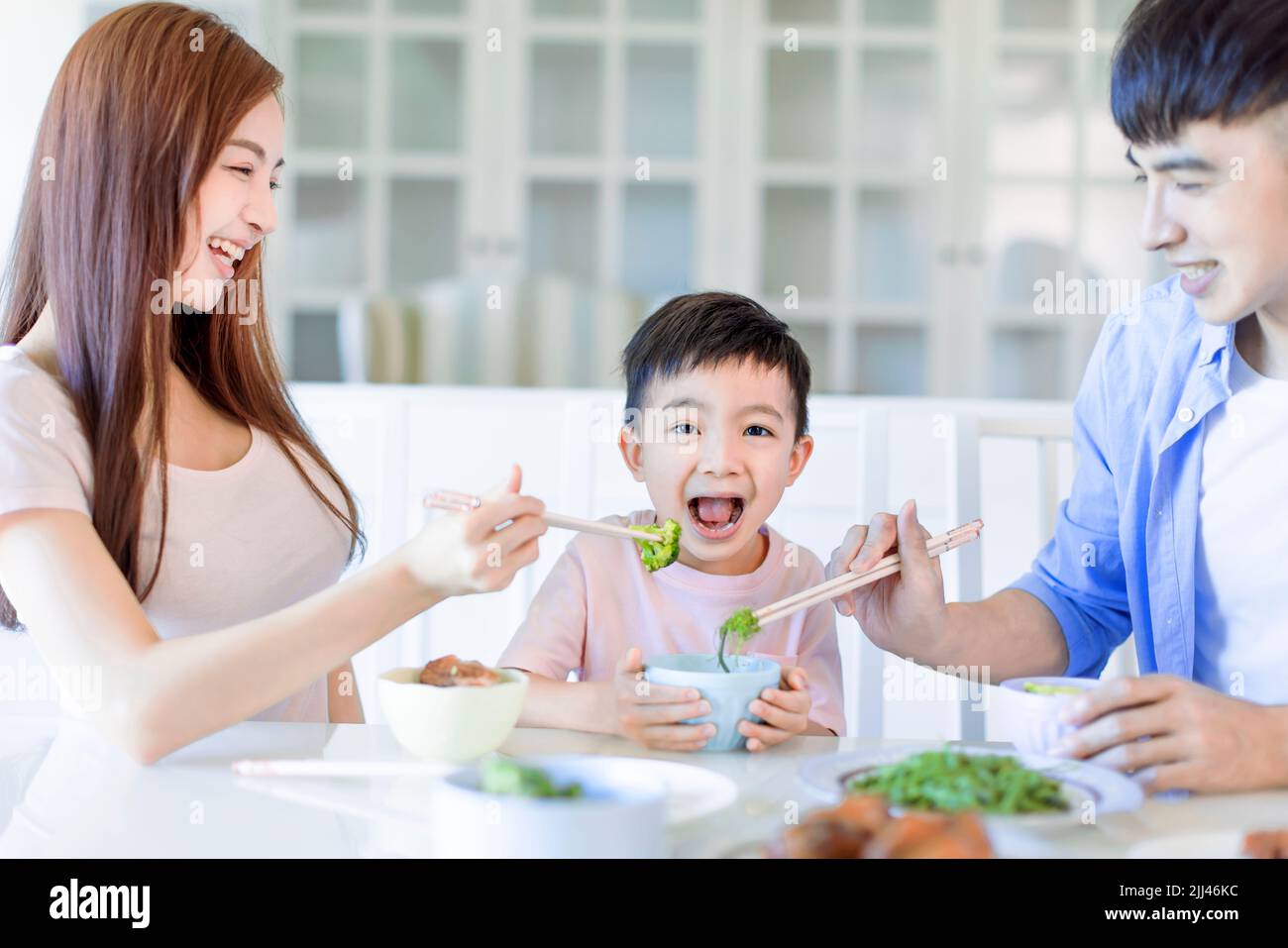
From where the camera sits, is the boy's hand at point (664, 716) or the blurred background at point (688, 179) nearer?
the boy's hand at point (664, 716)

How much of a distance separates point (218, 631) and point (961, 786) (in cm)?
61

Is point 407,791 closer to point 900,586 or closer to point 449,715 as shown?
point 449,715

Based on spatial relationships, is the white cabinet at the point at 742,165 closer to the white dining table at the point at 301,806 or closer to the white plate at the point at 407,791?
the white dining table at the point at 301,806

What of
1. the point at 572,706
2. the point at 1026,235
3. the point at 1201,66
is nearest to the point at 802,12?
the point at 1026,235

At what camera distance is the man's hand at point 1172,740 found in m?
0.94

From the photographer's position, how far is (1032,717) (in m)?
0.96

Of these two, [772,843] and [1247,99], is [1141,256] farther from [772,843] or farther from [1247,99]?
[772,843]

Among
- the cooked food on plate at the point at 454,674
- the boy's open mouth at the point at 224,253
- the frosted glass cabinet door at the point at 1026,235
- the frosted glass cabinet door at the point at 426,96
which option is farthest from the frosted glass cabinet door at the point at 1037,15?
the cooked food on plate at the point at 454,674

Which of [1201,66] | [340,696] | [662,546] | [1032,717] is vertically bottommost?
[340,696]

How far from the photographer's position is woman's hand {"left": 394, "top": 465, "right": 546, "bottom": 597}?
99cm

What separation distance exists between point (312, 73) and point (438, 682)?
10.9 feet

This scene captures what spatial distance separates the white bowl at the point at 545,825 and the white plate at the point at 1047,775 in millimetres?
215

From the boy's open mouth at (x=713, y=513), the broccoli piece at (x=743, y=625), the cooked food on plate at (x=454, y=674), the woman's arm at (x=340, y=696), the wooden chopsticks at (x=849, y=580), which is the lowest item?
the woman's arm at (x=340, y=696)

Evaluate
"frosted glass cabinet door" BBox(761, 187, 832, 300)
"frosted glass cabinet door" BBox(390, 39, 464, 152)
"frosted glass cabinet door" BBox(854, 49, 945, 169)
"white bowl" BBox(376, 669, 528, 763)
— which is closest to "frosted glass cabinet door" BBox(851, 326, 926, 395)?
"frosted glass cabinet door" BBox(761, 187, 832, 300)
